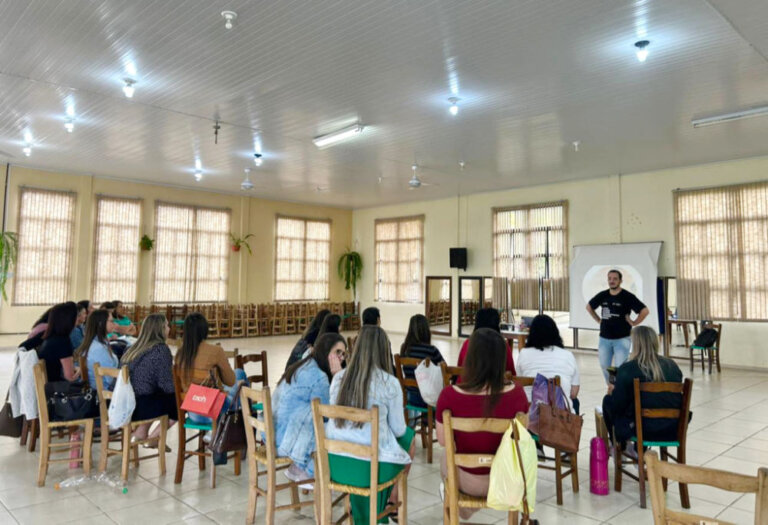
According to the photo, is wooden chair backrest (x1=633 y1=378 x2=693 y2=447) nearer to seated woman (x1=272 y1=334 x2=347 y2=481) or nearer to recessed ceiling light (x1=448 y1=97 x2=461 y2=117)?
seated woman (x1=272 y1=334 x2=347 y2=481)

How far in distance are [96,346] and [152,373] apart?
2.51 ft

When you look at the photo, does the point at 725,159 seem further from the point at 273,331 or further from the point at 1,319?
the point at 1,319

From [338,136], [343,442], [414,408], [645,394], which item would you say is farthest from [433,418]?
[338,136]

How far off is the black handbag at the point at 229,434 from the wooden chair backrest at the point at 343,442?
36.9 inches

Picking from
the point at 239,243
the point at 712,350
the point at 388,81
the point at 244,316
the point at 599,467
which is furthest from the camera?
the point at 239,243

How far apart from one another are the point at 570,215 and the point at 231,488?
10.6m

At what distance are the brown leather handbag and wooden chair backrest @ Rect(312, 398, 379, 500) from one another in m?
1.32

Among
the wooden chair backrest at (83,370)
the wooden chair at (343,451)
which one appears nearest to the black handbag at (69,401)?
the wooden chair backrest at (83,370)

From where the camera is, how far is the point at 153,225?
13.3 meters

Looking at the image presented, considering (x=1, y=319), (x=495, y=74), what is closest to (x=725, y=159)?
(x=495, y=74)

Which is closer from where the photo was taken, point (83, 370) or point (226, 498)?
point (226, 498)

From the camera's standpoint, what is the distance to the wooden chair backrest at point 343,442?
2.43 meters

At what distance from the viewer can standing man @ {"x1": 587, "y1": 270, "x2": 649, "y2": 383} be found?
579 cm

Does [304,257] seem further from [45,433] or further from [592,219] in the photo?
[45,433]
